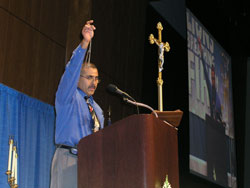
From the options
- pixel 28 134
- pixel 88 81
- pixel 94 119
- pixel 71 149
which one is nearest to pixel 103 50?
pixel 28 134

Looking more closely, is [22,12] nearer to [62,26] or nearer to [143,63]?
[62,26]

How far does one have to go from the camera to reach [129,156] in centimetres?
216

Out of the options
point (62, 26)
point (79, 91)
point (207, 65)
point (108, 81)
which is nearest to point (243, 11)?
point (207, 65)

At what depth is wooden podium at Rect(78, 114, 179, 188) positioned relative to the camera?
2115mm

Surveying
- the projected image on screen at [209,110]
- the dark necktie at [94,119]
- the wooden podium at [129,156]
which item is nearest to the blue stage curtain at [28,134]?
the dark necktie at [94,119]

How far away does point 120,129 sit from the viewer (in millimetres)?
2225

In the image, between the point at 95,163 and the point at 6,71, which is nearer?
the point at 95,163

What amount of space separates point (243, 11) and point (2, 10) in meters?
5.24

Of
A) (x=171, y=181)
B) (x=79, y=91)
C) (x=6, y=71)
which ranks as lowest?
(x=171, y=181)

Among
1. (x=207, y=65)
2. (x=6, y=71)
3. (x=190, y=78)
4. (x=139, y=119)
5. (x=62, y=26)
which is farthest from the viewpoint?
(x=207, y=65)

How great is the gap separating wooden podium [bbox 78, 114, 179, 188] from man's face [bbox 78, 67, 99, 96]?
74 centimetres

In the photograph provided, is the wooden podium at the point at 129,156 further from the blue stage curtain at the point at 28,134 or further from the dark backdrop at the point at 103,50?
the dark backdrop at the point at 103,50

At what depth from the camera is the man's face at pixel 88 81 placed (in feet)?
10.1

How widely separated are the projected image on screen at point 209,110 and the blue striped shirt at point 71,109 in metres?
2.93
